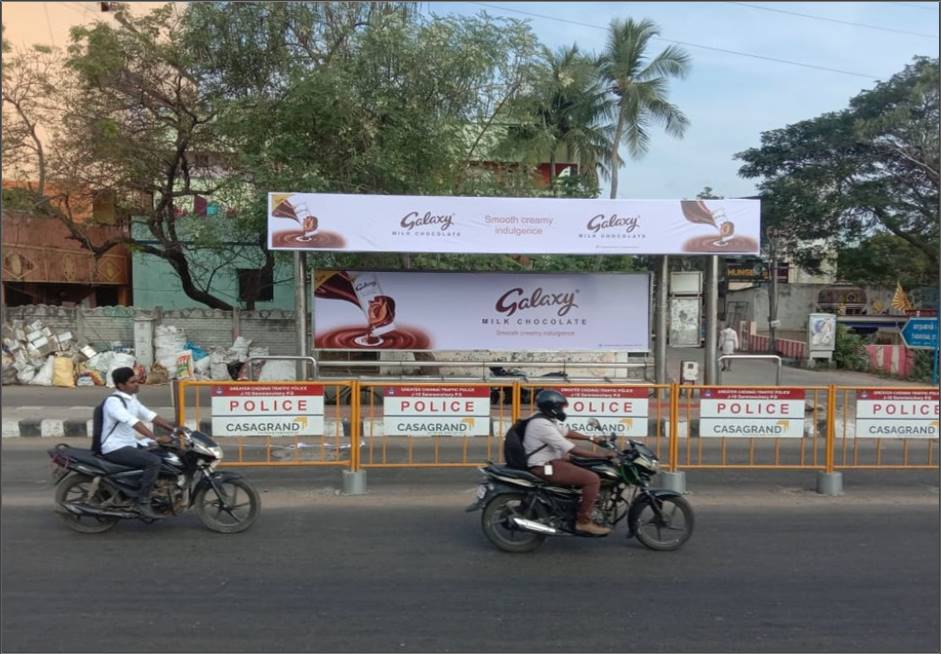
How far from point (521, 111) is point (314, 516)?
1188cm

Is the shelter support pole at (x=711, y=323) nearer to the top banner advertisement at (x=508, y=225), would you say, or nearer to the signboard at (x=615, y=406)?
the top banner advertisement at (x=508, y=225)

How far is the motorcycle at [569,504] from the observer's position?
536cm

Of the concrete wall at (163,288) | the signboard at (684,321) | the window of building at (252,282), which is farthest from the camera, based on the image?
the concrete wall at (163,288)

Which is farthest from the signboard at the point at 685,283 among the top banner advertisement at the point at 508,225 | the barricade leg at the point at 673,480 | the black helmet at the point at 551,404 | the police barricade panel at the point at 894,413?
the black helmet at the point at 551,404

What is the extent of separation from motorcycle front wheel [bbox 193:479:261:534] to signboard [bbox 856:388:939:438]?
5.97m

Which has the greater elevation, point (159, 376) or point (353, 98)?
point (353, 98)

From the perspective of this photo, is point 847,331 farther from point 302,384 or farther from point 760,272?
point 302,384

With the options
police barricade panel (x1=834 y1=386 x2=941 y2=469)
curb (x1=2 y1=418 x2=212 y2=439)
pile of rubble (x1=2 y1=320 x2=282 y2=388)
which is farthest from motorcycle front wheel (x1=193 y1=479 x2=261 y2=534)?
pile of rubble (x1=2 y1=320 x2=282 y2=388)

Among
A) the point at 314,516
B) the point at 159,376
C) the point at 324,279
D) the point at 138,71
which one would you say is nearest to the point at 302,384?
the point at 314,516

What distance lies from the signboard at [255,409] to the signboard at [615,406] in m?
2.79

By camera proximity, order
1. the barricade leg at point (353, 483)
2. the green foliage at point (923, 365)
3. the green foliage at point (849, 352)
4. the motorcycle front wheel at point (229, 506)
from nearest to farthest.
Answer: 1. the motorcycle front wheel at point (229, 506)
2. the barricade leg at point (353, 483)
3. the green foliage at point (923, 365)
4. the green foliage at point (849, 352)

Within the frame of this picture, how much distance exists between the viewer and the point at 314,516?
6328mm

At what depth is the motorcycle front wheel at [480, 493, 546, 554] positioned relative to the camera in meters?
5.39

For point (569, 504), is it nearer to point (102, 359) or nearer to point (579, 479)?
point (579, 479)
